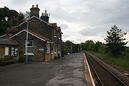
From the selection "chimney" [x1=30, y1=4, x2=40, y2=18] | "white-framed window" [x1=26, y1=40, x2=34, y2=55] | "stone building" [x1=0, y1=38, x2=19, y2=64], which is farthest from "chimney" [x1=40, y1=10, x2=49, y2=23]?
"stone building" [x1=0, y1=38, x2=19, y2=64]

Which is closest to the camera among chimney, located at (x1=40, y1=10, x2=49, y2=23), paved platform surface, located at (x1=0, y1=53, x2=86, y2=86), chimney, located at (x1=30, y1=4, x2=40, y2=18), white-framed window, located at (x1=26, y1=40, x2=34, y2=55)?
paved platform surface, located at (x1=0, y1=53, x2=86, y2=86)

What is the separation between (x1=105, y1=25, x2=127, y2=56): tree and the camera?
4621cm

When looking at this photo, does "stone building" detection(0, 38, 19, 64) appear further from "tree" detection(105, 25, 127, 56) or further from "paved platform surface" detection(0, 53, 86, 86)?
"tree" detection(105, 25, 127, 56)

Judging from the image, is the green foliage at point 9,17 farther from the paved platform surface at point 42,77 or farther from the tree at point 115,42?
the paved platform surface at point 42,77

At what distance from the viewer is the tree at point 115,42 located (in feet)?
152

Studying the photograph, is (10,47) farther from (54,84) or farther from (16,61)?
(54,84)

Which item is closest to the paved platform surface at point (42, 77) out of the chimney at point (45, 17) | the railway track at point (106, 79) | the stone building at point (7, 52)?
the railway track at point (106, 79)

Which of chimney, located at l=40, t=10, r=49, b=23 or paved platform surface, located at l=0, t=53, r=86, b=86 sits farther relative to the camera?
chimney, located at l=40, t=10, r=49, b=23

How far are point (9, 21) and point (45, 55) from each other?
108ft

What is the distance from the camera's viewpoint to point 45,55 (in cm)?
2931

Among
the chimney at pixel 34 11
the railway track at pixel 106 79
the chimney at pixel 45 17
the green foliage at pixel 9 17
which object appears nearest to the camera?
the railway track at pixel 106 79

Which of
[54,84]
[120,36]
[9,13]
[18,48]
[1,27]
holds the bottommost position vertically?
[54,84]

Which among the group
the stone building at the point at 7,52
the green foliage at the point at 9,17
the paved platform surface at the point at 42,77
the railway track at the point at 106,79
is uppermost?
the green foliage at the point at 9,17

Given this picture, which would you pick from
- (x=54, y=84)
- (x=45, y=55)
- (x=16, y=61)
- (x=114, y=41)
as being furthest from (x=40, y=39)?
(x=114, y=41)
